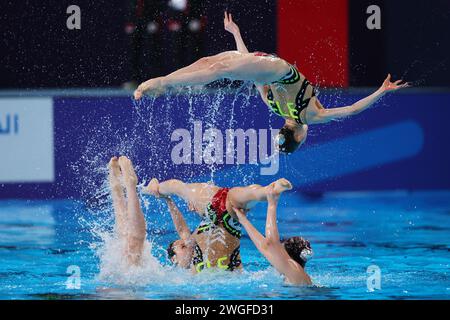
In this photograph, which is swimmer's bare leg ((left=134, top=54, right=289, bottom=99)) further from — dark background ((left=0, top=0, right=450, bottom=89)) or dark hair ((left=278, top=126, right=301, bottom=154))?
dark background ((left=0, top=0, right=450, bottom=89))

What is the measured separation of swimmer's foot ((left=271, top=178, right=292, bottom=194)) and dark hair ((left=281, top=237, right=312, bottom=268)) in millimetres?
457

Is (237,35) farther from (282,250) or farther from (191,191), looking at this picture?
(282,250)

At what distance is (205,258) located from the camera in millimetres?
7355

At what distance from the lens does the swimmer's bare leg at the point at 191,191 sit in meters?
7.48

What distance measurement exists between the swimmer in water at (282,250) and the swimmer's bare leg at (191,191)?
1.26 feet

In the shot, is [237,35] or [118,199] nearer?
[118,199]

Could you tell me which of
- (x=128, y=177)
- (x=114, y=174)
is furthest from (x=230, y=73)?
(x=114, y=174)

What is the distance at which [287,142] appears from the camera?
7.64 m

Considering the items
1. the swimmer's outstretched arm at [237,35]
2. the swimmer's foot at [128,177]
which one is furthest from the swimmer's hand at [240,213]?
the swimmer's outstretched arm at [237,35]

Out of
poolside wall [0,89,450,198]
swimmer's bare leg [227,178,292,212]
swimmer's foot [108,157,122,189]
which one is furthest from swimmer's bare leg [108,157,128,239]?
poolside wall [0,89,450,198]

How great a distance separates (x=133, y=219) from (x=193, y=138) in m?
3.63

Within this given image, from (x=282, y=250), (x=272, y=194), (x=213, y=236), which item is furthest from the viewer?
(x=213, y=236)

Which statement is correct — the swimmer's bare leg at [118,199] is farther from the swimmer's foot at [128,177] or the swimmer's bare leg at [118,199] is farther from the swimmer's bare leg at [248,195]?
the swimmer's bare leg at [248,195]

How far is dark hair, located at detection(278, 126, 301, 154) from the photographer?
25.0 feet
